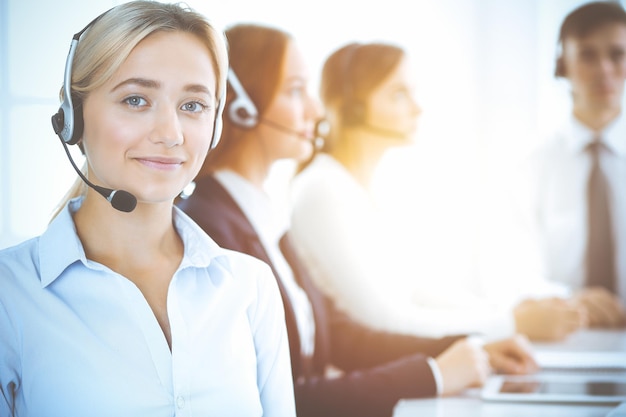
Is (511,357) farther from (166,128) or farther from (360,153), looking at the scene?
→ (166,128)

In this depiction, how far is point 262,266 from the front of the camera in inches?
40.1

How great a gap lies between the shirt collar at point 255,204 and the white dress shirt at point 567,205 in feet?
2.64

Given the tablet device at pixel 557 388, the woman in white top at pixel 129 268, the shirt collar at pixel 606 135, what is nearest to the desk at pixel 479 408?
the tablet device at pixel 557 388

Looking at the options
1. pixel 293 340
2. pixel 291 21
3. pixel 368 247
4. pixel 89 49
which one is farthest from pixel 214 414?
pixel 291 21

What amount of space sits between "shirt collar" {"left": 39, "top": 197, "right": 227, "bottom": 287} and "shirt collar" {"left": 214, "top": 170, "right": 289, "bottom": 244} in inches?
8.3

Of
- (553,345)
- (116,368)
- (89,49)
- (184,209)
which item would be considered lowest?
(553,345)

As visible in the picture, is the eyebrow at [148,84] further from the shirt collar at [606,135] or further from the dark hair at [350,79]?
the shirt collar at [606,135]

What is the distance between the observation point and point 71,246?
85 cm

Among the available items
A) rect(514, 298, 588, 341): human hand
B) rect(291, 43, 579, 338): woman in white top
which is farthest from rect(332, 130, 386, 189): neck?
rect(514, 298, 588, 341): human hand

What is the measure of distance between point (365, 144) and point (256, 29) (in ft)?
1.14

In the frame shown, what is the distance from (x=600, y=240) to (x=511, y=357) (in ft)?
1.86

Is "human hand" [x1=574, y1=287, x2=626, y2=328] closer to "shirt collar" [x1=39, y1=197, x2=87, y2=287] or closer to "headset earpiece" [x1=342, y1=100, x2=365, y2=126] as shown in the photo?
"headset earpiece" [x1=342, y1=100, x2=365, y2=126]

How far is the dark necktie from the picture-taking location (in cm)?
179

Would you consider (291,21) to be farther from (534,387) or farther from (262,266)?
(534,387)
